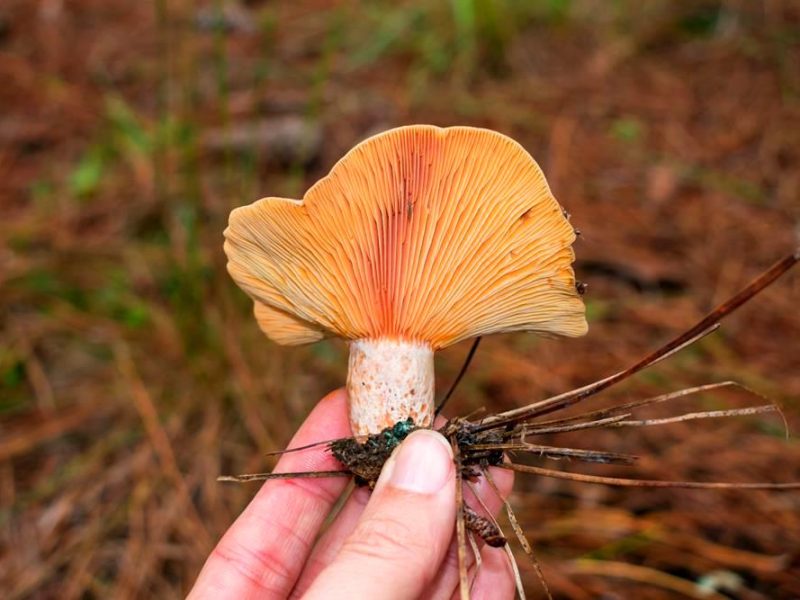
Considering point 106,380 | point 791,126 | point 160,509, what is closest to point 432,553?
point 160,509

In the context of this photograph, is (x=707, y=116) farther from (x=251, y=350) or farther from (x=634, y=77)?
(x=251, y=350)

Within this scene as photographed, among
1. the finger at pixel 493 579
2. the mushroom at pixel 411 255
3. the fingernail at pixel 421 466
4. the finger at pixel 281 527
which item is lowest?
the finger at pixel 493 579

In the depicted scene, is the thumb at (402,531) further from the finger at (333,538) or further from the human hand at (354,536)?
the finger at (333,538)

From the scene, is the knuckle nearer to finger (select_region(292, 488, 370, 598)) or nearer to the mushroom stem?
the mushroom stem

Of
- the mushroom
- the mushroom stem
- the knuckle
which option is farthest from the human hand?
the mushroom

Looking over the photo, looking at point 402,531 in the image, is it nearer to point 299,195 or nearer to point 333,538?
point 333,538

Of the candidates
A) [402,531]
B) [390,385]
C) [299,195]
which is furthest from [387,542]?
[299,195]

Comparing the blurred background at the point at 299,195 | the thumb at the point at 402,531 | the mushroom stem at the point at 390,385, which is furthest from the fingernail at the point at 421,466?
the blurred background at the point at 299,195
